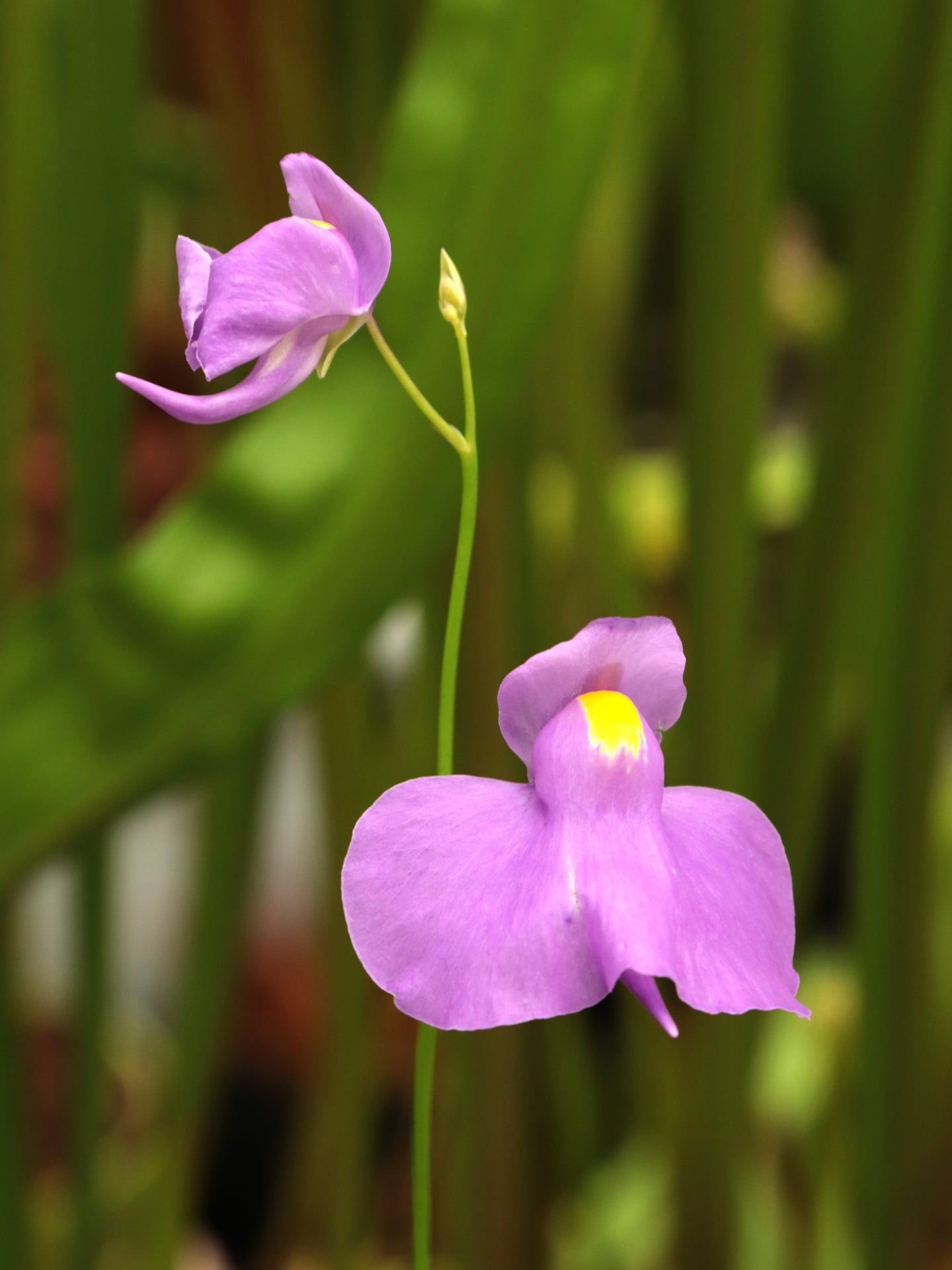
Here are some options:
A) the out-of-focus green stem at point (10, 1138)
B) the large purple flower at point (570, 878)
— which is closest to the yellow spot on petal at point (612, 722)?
the large purple flower at point (570, 878)

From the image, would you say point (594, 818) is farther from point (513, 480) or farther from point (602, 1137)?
point (602, 1137)

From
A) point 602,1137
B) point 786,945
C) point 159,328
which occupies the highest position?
point 159,328

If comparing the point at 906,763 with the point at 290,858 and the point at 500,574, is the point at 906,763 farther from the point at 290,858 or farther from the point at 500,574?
the point at 290,858

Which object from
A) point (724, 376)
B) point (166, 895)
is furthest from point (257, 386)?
point (166, 895)

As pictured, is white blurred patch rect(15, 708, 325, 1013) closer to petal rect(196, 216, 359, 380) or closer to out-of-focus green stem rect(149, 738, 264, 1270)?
out-of-focus green stem rect(149, 738, 264, 1270)

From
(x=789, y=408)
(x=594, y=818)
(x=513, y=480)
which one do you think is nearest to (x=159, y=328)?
(x=789, y=408)

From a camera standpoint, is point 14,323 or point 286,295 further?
point 14,323

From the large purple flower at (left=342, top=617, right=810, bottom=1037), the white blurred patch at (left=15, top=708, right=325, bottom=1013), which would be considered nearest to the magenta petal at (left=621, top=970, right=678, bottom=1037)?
the large purple flower at (left=342, top=617, right=810, bottom=1037)

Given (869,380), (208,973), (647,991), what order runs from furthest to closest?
(208,973)
(869,380)
(647,991)
